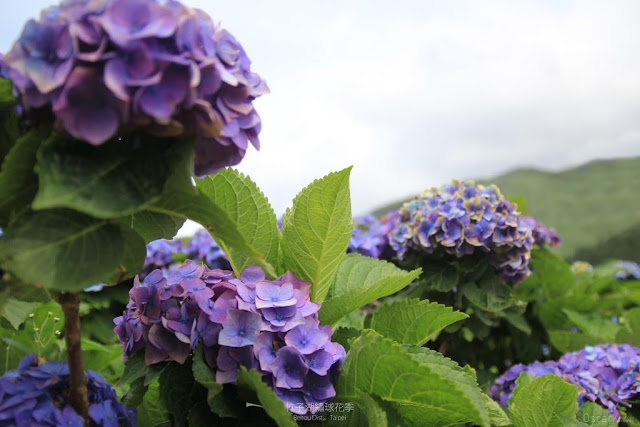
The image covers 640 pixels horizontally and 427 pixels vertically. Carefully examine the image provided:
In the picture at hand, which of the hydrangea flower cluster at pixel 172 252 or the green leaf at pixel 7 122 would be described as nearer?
the green leaf at pixel 7 122

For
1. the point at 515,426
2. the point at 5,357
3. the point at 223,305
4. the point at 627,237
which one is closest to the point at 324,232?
the point at 223,305

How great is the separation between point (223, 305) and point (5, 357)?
2.28 feet

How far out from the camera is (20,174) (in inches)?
37.4

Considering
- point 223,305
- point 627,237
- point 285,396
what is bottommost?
point 627,237

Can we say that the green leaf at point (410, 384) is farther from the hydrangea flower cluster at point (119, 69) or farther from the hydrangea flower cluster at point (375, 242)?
the hydrangea flower cluster at point (375, 242)

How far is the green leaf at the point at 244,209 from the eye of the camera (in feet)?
4.58

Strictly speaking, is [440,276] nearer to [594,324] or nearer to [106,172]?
[594,324]

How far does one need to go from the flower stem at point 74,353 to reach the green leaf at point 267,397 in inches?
10.8

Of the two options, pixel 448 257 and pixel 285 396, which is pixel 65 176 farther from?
pixel 448 257

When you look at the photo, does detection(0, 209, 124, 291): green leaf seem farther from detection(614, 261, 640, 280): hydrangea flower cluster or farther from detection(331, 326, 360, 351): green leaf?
detection(614, 261, 640, 280): hydrangea flower cluster

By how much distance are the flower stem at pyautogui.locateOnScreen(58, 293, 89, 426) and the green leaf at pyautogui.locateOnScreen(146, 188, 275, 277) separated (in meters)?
0.22

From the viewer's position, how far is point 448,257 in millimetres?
2473

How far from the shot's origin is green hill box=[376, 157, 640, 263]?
603 centimetres

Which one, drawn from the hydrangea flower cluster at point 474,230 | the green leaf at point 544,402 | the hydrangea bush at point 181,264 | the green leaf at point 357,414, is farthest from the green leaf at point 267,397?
the hydrangea flower cluster at point 474,230
